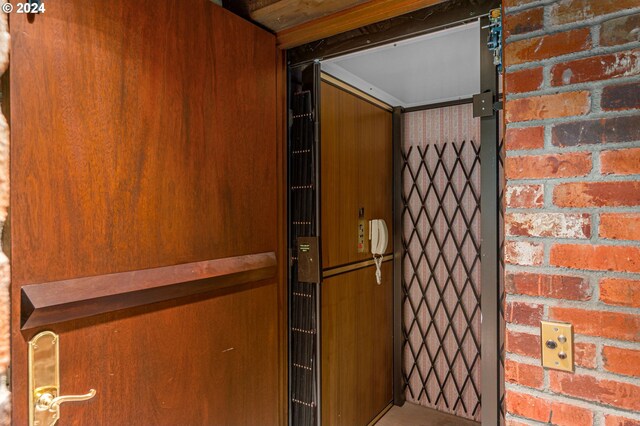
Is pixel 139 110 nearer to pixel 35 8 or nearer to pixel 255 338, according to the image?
pixel 35 8

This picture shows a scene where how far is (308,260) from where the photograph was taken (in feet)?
5.38

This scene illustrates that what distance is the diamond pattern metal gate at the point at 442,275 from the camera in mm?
2547

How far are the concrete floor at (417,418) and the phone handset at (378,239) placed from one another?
0.89 meters

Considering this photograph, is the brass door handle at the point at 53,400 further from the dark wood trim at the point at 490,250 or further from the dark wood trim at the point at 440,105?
the dark wood trim at the point at 440,105

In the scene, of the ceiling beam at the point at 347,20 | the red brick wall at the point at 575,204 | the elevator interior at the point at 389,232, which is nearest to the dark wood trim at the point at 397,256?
the elevator interior at the point at 389,232

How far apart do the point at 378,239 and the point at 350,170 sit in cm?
50

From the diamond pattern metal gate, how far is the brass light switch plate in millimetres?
1589

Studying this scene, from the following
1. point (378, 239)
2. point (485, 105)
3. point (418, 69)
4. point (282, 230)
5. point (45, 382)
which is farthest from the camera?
point (378, 239)

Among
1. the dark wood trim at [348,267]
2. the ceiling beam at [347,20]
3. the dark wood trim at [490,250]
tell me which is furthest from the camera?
the dark wood trim at [348,267]

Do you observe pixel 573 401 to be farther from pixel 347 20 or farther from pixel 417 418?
pixel 417 418

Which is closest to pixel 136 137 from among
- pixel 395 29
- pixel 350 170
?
pixel 395 29

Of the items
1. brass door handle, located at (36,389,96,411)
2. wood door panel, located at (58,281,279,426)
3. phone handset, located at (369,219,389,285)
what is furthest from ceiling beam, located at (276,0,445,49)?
brass door handle, located at (36,389,96,411)

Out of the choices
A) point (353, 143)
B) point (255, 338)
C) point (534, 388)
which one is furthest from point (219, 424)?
point (353, 143)

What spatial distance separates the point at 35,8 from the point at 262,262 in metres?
0.97
